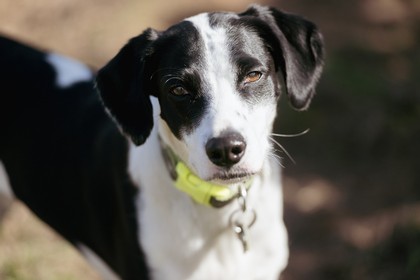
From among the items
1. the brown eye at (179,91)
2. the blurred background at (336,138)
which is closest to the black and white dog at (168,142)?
the brown eye at (179,91)

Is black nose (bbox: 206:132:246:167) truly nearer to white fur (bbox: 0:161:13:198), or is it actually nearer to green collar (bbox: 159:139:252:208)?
green collar (bbox: 159:139:252:208)

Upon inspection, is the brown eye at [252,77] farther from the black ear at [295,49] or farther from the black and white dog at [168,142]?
the black ear at [295,49]

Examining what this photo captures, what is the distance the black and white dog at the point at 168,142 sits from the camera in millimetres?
2828

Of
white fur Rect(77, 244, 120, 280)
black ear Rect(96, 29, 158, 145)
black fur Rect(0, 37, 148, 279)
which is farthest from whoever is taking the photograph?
white fur Rect(77, 244, 120, 280)

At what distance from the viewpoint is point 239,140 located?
269 centimetres

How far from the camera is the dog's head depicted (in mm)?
2759

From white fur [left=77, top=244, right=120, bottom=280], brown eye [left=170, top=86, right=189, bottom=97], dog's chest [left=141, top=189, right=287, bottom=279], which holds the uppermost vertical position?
brown eye [left=170, top=86, right=189, bottom=97]

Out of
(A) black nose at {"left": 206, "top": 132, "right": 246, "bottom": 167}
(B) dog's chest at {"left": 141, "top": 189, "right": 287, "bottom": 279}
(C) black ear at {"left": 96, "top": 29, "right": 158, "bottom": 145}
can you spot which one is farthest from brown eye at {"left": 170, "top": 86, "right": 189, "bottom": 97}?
(B) dog's chest at {"left": 141, "top": 189, "right": 287, "bottom": 279}

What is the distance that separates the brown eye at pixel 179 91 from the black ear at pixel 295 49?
0.43 meters

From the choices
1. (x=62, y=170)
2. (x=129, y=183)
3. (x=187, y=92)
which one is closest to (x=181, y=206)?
(x=129, y=183)

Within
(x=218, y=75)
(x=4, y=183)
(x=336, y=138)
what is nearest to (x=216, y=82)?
(x=218, y=75)

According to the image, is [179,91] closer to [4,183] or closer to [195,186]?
[195,186]

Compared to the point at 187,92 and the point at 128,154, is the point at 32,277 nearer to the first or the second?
the point at 128,154

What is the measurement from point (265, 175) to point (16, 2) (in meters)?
4.04
